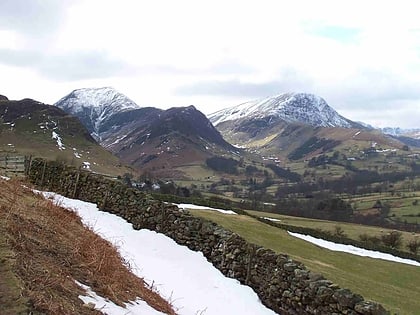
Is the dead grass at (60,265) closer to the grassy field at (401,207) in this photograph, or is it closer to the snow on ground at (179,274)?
the snow on ground at (179,274)

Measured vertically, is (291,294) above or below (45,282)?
below

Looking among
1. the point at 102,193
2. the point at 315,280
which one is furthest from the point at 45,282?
the point at 102,193

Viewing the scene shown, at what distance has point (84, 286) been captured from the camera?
9773 mm

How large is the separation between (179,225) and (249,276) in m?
4.75

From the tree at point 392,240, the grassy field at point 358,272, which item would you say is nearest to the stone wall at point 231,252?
the grassy field at point 358,272

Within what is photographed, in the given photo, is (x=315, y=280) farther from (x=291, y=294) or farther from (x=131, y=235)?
(x=131, y=235)

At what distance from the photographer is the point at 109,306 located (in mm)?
9305

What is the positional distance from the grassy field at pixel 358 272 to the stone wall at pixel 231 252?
6.22 m

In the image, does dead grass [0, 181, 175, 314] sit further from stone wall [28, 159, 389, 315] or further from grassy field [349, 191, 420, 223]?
grassy field [349, 191, 420, 223]

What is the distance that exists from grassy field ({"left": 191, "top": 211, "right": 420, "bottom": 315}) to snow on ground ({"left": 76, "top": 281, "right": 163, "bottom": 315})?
1381 centimetres

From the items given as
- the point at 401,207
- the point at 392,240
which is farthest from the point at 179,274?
the point at 401,207

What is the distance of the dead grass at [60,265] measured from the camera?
26.7 feet

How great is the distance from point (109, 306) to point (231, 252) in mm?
10821

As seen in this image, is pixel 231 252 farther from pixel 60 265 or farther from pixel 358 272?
pixel 358 272
